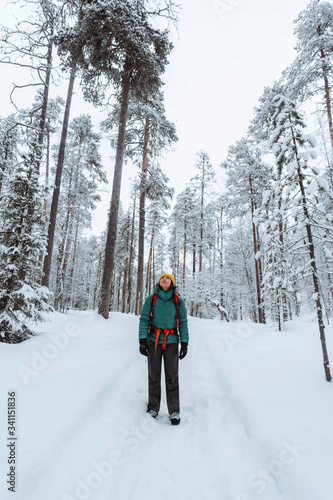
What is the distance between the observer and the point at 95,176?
73.2 feet

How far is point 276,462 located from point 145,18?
45.8 feet

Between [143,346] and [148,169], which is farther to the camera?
[148,169]

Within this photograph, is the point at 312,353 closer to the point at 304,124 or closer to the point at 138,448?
the point at 138,448

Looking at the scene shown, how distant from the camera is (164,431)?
3332 mm

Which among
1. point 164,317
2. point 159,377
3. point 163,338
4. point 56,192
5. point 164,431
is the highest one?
point 56,192

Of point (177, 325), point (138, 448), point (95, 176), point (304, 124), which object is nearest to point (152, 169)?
point (95, 176)

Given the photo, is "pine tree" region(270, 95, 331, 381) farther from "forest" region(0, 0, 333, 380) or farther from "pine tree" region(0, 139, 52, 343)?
"pine tree" region(0, 139, 52, 343)

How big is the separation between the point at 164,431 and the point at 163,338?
4.14 ft

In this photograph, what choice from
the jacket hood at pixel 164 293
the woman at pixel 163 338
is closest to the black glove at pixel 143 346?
the woman at pixel 163 338

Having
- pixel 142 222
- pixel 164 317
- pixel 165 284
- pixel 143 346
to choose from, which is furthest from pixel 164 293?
pixel 142 222

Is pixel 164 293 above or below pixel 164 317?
above

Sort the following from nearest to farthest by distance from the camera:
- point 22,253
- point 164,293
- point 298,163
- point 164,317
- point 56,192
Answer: point 164,317 → point 164,293 → point 298,163 → point 22,253 → point 56,192

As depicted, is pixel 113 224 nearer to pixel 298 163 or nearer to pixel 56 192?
pixel 56 192

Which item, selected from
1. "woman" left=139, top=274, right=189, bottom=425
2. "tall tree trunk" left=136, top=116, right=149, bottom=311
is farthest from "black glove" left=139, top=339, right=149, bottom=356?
"tall tree trunk" left=136, top=116, right=149, bottom=311
